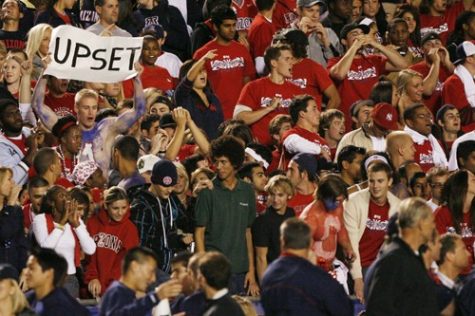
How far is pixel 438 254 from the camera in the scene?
13.5 meters

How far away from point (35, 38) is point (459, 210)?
5.10 m

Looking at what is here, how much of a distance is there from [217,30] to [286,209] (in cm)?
463

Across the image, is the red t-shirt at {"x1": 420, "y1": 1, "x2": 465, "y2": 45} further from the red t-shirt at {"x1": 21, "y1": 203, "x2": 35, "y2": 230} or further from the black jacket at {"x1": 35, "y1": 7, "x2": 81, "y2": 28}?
the red t-shirt at {"x1": 21, "y1": 203, "x2": 35, "y2": 230}

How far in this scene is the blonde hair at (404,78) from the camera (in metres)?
19.0

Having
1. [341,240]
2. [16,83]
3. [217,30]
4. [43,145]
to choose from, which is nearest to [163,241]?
[341,240]

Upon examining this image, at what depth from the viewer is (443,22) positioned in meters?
21.6

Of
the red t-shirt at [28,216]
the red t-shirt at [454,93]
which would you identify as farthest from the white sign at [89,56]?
the red t-shirt at [454,93]

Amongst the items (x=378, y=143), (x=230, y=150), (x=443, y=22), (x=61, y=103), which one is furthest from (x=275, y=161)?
(x=443, y=22)

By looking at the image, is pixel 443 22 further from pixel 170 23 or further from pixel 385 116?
pixel 385 116

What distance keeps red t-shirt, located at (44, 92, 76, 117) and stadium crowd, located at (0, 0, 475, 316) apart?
0.02 metres

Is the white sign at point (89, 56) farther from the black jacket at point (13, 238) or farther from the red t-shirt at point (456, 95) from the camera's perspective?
the red t-shirt at point (456, 95)

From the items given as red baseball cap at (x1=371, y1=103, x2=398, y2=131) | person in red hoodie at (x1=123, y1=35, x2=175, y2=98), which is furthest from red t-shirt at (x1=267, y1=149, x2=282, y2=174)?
person in red hoodie at (x1=123, y1=35, x2=175, y2=98)

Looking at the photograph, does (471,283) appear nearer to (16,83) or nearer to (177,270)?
(177,270)

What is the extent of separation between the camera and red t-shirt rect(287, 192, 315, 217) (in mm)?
15977
